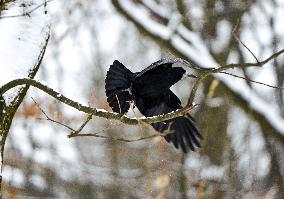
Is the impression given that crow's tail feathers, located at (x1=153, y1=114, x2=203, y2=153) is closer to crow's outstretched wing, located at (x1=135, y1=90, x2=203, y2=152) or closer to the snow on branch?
crow's outstretched wing, located at (x1=135, y1=90, x2=203, y2=152)

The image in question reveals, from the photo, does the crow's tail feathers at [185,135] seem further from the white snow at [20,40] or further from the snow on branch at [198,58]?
the white snow at [20,40]

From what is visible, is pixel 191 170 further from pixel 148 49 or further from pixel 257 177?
pixel 148 49

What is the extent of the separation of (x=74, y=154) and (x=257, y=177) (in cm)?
337

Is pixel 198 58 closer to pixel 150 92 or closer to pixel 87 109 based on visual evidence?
pixel 150 92

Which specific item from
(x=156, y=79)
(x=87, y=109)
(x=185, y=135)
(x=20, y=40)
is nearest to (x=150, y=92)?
(x=156, y=79)

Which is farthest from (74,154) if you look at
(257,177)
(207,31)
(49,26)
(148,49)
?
(49,26)

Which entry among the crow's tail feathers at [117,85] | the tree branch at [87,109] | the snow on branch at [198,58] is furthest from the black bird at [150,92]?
the tree branch at [87,109]

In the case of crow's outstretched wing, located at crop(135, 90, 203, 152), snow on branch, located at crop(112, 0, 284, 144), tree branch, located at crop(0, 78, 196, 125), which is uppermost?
snow on branch, located at crop(112, 0, 284, 144)

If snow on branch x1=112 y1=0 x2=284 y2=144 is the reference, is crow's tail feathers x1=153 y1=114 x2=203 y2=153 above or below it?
below

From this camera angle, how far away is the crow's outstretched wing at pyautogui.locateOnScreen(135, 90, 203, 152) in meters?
4.09

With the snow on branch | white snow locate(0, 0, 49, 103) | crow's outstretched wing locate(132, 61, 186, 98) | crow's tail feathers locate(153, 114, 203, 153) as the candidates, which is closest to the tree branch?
white snow locate(0, 0, 49, 103)

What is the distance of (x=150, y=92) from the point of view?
13.1 feet

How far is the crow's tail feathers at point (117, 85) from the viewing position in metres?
3.99

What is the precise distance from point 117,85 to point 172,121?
385mm
